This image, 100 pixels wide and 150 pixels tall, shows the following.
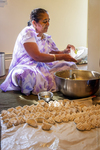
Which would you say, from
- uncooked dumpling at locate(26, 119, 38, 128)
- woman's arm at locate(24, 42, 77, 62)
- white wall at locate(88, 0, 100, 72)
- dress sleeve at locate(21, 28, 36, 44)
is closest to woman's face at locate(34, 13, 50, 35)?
dress sleeve at locate(21, 28, 36, 44)

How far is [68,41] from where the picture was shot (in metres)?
4.43

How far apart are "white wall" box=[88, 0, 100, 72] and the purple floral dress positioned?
1.10 ft

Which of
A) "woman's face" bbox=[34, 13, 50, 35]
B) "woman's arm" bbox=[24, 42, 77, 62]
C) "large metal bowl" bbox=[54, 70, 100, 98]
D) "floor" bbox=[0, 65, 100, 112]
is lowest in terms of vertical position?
"floor" bbox=[0, 65, 100, 112]

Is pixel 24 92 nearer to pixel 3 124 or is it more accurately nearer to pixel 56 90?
pixel 56 90

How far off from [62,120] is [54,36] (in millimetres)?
3243

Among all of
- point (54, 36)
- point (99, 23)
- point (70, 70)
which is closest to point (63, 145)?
point (70, 70)

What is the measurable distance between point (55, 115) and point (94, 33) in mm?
1339

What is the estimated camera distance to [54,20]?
13.4 ft

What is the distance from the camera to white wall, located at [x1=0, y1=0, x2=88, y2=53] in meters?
3.48

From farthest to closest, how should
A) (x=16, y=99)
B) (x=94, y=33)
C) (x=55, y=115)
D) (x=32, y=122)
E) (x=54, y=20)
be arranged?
(x=54, y=20) → (x=94, y=33) → (x=16, y=99) → (x=55, y=115) → (x=32, y=122)

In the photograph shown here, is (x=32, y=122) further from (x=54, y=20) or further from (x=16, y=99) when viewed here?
(x=54, y=20)

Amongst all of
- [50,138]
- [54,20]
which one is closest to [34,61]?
[50,138]

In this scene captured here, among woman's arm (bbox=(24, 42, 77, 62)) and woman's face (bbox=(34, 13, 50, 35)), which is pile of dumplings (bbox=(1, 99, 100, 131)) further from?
woman's face (bbox=(34, 13, 50, 35))

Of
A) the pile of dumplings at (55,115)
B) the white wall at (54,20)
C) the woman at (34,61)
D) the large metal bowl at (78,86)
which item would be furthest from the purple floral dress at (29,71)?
the white wall at (54,20)
